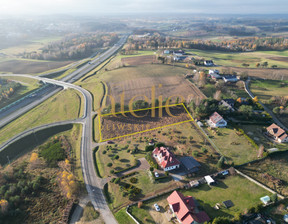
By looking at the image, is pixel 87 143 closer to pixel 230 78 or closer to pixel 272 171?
pixel 272 171

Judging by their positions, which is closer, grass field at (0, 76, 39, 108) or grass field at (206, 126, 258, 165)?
grass field at (206, 126, 258, 165)

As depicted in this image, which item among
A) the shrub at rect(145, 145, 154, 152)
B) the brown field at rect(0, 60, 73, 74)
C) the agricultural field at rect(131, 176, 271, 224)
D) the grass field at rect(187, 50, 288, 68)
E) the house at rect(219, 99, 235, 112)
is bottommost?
the agricultural field at rect(131, 176, 271, 224)

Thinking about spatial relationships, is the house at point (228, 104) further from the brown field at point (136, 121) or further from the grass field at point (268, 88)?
the grass field at point (268, 88)

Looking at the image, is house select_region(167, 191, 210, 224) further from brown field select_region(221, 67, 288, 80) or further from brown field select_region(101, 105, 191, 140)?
brown field select_region(221, 67, 288, 80)

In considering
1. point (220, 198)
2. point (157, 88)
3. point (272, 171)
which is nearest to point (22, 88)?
point (157, 88)

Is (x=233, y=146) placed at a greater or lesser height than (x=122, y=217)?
greater

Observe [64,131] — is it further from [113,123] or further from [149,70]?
[149,70]

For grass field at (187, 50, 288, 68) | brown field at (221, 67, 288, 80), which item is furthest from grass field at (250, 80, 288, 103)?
grass field at (187, 50, 288, 68)
